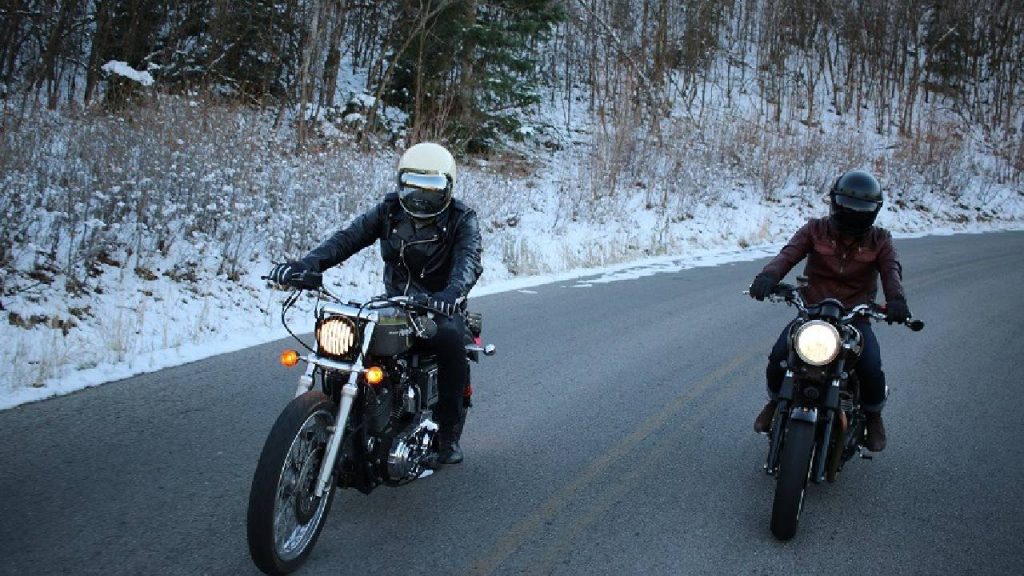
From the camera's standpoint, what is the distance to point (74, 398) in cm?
582

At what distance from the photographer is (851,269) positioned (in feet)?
17.4

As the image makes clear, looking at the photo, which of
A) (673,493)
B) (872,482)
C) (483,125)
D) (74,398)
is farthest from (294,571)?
(483,125)

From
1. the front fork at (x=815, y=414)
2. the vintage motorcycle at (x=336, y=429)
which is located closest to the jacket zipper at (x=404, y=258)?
the vintage motorcycle at (x=336, y=429)

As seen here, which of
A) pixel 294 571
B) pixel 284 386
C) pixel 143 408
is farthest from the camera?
pixel 284 386

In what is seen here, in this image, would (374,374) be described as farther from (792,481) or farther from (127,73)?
(127,73)

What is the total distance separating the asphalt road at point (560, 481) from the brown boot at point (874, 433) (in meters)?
0.26

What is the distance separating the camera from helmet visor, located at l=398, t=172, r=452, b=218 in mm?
4641

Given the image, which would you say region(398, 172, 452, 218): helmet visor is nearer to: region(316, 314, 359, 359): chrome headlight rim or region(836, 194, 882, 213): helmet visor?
region(316, 314, 359, 359): chrome headlight rim

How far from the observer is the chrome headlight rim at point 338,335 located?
369 centimetres

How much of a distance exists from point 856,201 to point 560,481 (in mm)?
2490

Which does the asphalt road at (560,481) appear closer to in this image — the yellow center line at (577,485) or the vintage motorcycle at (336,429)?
the yellow center line at (577,485)

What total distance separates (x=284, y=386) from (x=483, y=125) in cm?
1541

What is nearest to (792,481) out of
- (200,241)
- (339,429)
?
(339,429)

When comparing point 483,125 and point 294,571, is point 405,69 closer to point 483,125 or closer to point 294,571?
point 483,125
